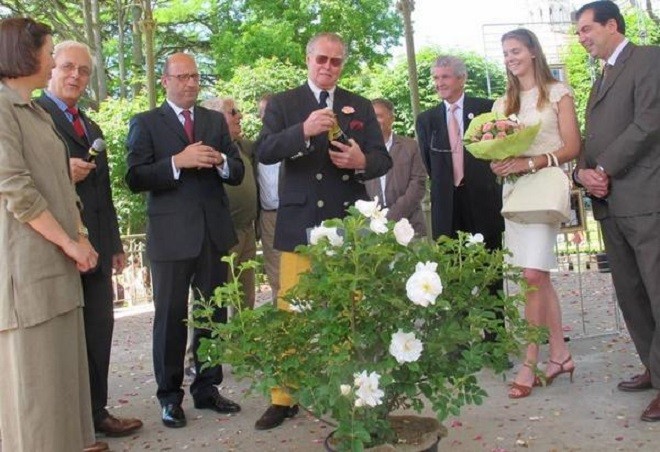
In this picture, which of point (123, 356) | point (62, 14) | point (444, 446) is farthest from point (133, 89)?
point (444, 446)

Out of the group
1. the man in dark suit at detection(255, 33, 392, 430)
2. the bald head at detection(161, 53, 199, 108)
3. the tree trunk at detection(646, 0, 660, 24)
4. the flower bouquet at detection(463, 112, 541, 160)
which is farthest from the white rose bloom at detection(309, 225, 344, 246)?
the tree trunk at detection(646, 0, 660, 24)

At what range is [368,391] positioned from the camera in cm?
267

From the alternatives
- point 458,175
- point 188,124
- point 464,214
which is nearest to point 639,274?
point 464,214

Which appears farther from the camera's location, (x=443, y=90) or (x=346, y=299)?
(x=443, y=90)

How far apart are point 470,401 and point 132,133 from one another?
2.75 m

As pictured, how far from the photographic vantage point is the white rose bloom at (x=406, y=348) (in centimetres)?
273

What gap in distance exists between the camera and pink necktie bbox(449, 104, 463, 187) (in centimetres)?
548

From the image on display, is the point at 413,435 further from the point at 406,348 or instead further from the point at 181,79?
the point at 181,79

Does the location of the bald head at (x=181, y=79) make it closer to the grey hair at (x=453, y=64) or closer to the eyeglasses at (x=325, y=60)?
the eyeglasses at (x=325, y=60)

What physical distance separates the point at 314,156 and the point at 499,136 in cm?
107

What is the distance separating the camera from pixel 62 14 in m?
22.0

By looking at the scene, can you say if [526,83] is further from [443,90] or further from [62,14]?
[62,14]

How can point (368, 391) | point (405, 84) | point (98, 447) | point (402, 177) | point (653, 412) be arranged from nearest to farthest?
point (368, 391) → point (653, 412) → point (98, 447) → point (402, 177) → point (405, 84)

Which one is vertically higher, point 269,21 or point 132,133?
point 269,21
